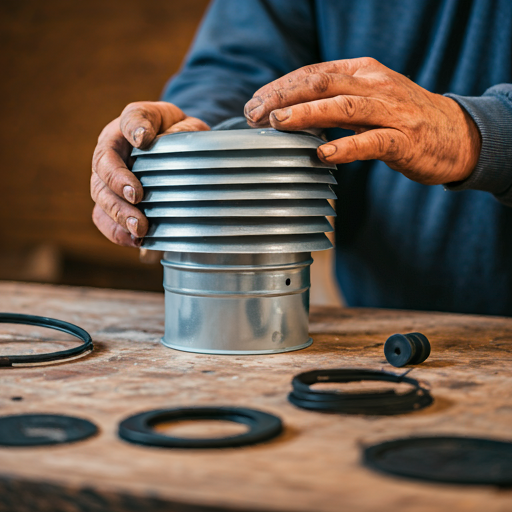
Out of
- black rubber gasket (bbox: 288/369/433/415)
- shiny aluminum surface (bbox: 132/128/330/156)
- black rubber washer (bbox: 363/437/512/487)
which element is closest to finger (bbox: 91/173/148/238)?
shiny aluminum surface (bbox: 132/128/330/156)

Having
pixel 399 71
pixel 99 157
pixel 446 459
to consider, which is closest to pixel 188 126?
pixel 99 157

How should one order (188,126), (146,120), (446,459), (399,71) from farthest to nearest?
(399,71), (188,126), (146,120), (446,459)

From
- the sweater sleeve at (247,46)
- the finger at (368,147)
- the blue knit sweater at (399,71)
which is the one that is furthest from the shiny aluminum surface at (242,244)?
the sweater sleeve at (247,46)

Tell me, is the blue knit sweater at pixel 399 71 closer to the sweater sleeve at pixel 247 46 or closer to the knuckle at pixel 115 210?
the sweater sleeve at pixel 247 46

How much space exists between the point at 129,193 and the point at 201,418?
1.23ft

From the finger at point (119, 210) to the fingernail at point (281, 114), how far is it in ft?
0.75

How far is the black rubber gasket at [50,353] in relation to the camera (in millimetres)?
768

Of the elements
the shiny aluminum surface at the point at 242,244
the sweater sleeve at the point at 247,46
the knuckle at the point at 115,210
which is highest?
the sweater sleeve at the point at 247,46

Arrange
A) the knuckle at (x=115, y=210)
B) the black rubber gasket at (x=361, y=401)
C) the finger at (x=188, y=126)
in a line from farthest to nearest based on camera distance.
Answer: the finger at (x=188, y=126) → the knuckle at (x=115, y=210) → the black rubber gasket at (x=361, y=401)

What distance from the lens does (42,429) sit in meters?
0.55

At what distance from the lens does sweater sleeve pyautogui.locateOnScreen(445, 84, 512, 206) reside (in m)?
0.95

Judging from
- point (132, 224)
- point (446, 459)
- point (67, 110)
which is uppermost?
point (67, 110)

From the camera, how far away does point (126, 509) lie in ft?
1.36

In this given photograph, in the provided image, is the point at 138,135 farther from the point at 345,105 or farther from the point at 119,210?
the point at 345,105
